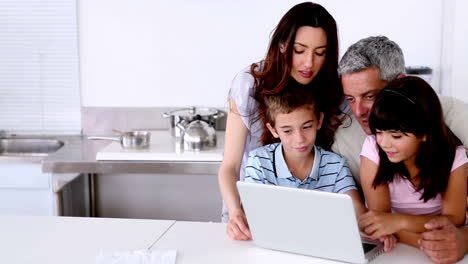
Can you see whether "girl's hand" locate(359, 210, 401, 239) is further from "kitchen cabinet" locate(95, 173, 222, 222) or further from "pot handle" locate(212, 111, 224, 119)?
"kitchen cabinet" locate(95, 173, 222, 222)

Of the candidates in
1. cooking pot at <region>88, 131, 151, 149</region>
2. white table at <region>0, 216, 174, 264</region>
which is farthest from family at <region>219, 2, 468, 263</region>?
cooking pot at <region>88, 131, 151, 149</region>

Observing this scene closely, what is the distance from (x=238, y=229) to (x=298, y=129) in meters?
0.37

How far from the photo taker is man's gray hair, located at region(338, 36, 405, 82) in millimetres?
1938

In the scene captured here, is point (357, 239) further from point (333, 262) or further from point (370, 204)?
point (370, 204)

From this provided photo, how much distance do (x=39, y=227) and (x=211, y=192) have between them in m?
1.66

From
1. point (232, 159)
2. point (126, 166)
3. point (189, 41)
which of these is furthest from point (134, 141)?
point (232, 159)

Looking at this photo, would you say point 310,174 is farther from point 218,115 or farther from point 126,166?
point 218,115

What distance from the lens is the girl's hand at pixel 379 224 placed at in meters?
1.73

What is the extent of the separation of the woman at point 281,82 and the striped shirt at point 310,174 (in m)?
0.09

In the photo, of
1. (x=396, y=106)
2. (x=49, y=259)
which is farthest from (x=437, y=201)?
(x=49, y=259)

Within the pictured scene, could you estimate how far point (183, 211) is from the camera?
360 cm

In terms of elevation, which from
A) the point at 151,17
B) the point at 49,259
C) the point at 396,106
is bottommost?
the point at 49,259

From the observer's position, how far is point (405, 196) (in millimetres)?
1908

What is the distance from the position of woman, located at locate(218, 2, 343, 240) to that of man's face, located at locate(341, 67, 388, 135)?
0.40 feet
